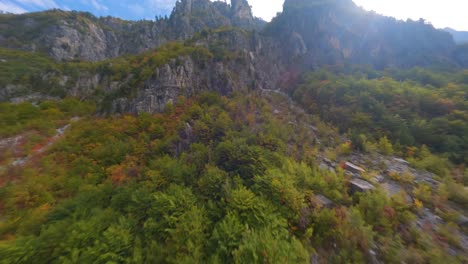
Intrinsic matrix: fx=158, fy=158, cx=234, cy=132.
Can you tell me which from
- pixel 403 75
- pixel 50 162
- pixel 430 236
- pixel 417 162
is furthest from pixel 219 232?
pixel 403 75

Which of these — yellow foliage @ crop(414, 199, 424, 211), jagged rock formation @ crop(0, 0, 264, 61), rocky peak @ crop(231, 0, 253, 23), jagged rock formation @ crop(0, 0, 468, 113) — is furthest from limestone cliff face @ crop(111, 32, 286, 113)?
rocky peak @ crop(231, 0, 253, 23)

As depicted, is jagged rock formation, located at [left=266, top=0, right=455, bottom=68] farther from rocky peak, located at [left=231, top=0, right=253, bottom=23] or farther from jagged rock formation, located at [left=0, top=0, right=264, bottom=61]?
rocky peak, located at [left=231, top=0, right=253, bottom=23]

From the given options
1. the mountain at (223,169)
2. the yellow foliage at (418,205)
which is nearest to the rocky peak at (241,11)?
the mountain at (223,169)

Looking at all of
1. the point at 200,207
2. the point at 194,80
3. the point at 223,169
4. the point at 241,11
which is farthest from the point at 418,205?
the point at 241,11

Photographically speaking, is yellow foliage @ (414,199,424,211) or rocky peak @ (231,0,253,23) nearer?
yellow foliage @ (414,199,424,211)

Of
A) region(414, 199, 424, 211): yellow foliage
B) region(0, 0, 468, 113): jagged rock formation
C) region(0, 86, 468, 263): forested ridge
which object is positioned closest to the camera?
region(0, 86, 468, 263): forested ridge

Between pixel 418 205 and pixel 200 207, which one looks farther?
pixel 418 205

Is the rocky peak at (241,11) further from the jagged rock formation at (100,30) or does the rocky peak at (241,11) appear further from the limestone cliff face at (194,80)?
the limestone cliff face at (194,80)

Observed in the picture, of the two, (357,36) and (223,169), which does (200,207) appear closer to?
Result: (223,169)

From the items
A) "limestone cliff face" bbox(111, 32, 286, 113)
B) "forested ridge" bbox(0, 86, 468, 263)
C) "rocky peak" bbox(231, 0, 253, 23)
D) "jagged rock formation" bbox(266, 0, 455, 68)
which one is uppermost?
"rocky peak" bbox(231, 0, 253, 23)
